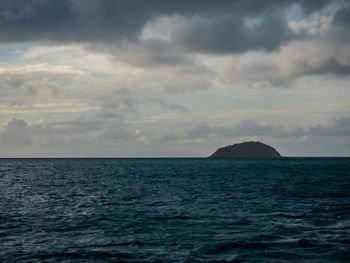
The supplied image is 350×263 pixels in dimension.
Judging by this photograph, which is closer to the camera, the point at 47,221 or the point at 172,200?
the point at 47,221

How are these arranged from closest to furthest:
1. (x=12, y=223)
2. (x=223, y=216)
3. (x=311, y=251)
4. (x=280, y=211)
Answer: (x=311, y=251) → (x=12, y=223) → (x=223, y=216) → (x=280, y=211)

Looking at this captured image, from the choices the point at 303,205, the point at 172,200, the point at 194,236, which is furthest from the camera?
the point at 172,200

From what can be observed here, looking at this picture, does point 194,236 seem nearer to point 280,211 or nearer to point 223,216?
point 223,216

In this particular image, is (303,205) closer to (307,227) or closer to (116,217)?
(307,227)

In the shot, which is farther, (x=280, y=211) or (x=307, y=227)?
(x=280, y=211)

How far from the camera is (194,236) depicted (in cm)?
2094

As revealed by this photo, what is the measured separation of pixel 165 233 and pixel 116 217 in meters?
7.75

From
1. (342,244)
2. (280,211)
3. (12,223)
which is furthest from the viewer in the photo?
(280,211)

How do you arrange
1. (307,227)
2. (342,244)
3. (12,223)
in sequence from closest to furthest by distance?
(342,244)
(307,227)
(12,223)

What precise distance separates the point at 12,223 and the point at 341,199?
3569cm

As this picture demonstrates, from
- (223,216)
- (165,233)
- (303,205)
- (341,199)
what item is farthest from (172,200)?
(341,199)

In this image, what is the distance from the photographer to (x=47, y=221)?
86.3 ft

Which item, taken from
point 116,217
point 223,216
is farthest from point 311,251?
point 116,217

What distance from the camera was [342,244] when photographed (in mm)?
18594
